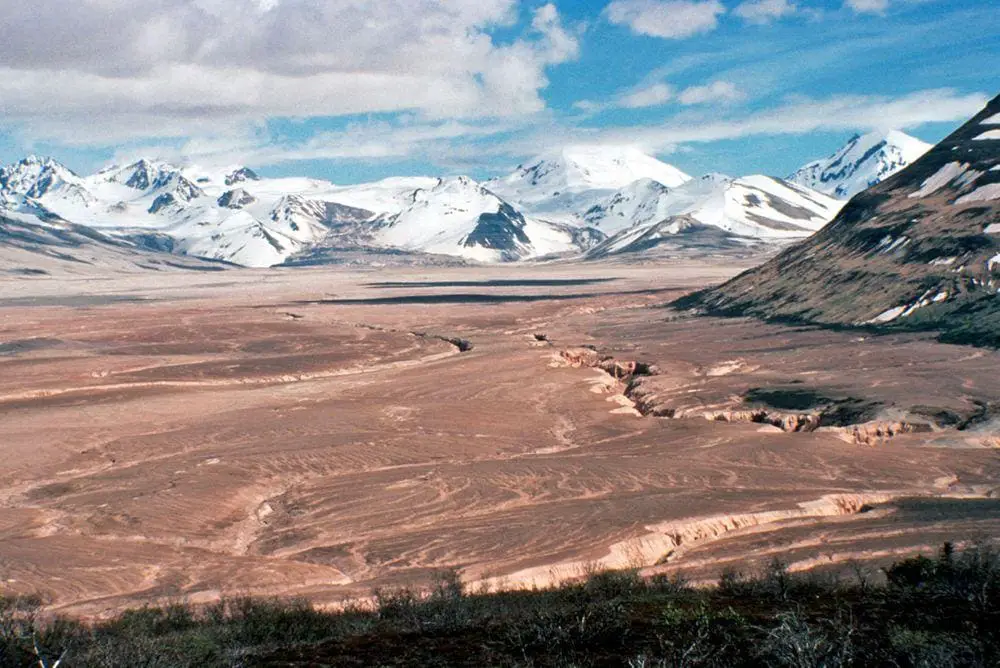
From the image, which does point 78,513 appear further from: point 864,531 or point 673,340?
point 673,340

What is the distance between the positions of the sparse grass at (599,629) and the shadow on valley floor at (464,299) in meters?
69.3

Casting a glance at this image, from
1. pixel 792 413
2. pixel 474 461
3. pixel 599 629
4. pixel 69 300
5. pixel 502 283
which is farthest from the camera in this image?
pixel 502 283

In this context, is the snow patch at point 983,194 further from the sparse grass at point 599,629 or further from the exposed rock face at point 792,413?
the sparse grass at point 599,629

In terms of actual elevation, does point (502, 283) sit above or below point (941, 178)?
below

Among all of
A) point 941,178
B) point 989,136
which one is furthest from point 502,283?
point 989,136

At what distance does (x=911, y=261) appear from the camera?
5122 cm

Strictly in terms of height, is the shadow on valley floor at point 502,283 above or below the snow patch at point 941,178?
below

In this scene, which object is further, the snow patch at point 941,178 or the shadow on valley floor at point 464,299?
the shadow on valley floor at point 464,299

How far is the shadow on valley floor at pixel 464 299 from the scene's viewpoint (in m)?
82.8

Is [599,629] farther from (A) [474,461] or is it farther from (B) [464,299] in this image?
(B) [464,299]

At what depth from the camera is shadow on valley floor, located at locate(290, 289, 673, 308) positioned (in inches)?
3260

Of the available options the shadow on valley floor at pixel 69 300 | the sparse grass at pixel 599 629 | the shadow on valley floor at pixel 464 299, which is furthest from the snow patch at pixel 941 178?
the shadow on valley floor at pixel 69 300

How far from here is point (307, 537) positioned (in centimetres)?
1809

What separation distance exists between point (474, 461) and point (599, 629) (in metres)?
15.1
